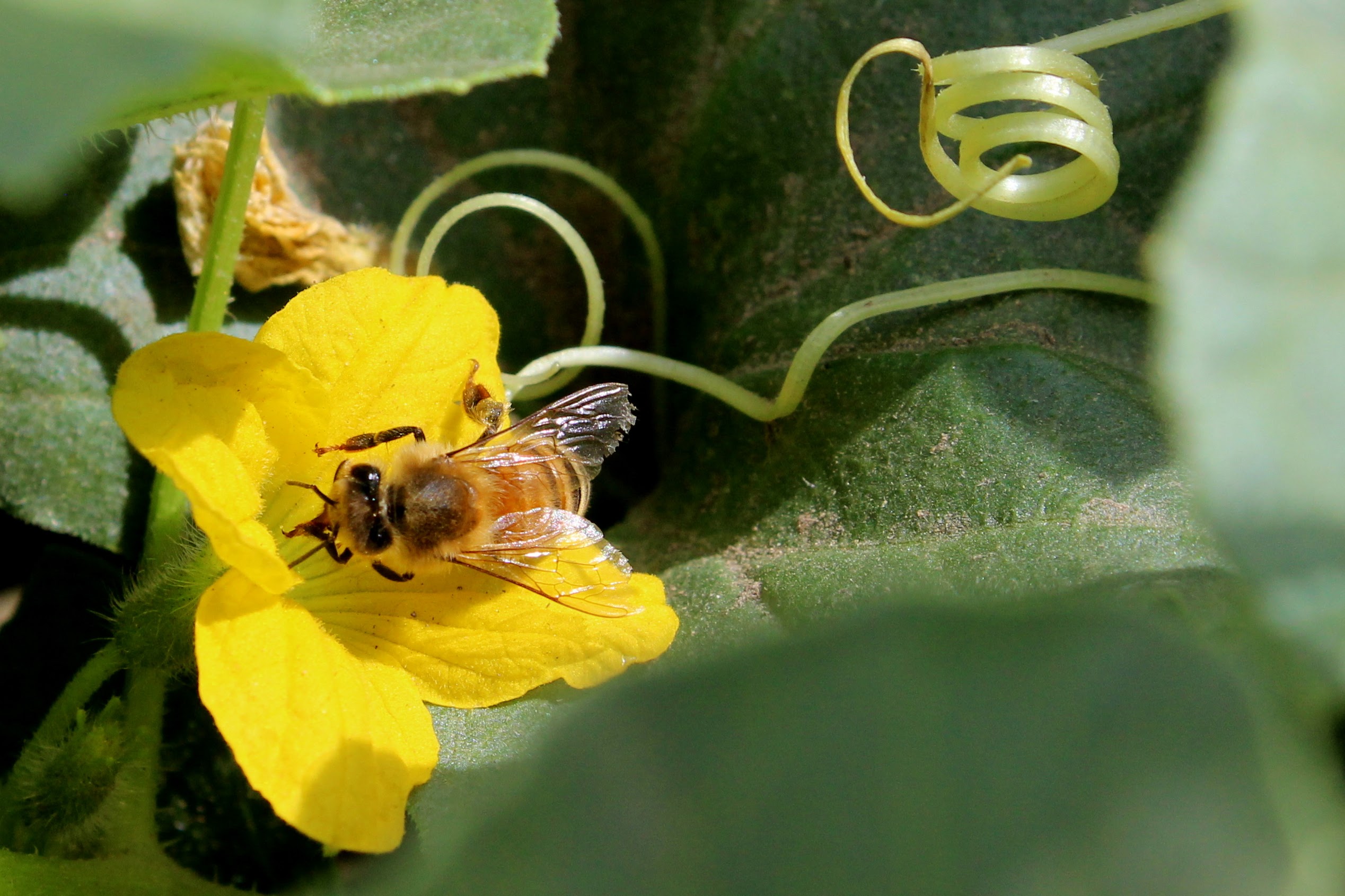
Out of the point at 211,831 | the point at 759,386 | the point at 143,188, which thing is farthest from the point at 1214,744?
the point at 143,188

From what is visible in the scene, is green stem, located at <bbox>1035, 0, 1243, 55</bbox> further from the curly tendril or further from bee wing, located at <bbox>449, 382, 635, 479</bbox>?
bee wing, located at <bbox>449, 382, 635, 479</bbox>

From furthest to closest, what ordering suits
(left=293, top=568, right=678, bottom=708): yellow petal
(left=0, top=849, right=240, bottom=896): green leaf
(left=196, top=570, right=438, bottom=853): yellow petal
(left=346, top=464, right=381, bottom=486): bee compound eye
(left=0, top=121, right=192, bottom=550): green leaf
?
(left=0, top=121, right=192, bottom=550): green leaf → (left=346, top=464, right=381, bottom=486): bee compound eye → (left=293, top=568, right=678, bottom=708): yellow petal → (left=0, top=849, right=240, bottom=896): green leaf → (left=196, top=570, right=438, bottom=853): yellow petal

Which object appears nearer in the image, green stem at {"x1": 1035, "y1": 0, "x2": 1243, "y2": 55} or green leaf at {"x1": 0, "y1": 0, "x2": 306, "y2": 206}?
green leaf at {"x1": 0, "y1": 0, "x2": 306, "y2": 206}

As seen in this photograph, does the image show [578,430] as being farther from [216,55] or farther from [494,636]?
[216,55]

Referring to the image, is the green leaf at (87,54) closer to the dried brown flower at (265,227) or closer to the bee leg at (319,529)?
the bee leg at (319,529)

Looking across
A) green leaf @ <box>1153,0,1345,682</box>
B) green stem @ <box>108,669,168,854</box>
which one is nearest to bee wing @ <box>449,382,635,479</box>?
green stem @ <box>108,669,168,854</box>

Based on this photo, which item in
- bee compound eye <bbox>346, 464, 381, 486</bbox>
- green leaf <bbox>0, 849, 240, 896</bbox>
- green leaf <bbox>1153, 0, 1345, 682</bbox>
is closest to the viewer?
green leaf <bbox>1153, 0, 1345, 682</bbox>

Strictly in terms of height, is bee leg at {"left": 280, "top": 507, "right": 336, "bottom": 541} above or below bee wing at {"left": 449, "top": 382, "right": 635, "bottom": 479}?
below
